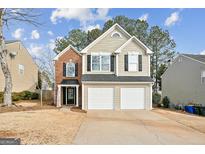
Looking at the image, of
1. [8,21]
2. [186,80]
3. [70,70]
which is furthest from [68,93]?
[186,80]

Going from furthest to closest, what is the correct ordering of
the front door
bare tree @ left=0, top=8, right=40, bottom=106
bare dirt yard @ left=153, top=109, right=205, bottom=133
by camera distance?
the front door, bare tree @ left=0, top=8, right=40, bottom=106, bare dirt yard @ left=153, top=109, right=205, bottom=133

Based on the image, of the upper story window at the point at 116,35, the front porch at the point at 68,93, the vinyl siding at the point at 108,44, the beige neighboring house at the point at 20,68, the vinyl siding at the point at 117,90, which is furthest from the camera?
the beige neighboring house at the point at 20,68

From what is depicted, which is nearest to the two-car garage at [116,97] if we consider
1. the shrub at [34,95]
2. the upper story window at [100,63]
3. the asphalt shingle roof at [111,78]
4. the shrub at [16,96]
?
the asphalt shingle roof at [111,78]

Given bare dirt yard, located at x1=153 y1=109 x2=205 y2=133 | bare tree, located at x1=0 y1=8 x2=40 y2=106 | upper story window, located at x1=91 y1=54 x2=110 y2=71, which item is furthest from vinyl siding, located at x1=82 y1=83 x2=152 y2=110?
bare tree, located at x1=0 y1=8 x2=40 y2=106

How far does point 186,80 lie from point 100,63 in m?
8.42

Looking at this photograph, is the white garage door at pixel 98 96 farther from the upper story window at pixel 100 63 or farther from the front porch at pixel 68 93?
the front porch at pixel 68 93

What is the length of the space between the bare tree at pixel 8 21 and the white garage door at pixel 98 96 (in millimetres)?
6537

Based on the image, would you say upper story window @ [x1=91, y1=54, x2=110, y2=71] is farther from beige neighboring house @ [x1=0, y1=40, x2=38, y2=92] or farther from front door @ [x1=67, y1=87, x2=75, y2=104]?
beige neighboring house @ [x1=0, y1=40, x2=38, y2=92]

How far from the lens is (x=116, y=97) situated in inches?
919

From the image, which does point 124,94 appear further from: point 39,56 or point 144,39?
point 39,56

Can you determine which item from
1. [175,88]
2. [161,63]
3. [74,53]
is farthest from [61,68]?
[161,63]

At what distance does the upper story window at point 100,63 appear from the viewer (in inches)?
963

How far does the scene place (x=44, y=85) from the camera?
114 feet

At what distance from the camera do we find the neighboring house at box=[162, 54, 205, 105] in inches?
928
